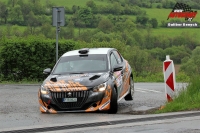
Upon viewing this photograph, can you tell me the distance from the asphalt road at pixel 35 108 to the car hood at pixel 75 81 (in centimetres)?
69

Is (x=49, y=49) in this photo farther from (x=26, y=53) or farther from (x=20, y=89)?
(x=20, y=89)

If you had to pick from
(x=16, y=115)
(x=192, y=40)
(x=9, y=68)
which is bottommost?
(x=192, y=40)

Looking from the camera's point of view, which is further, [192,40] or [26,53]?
[192,40]

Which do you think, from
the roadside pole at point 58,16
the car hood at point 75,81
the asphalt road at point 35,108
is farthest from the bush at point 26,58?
the car hood at point 75,81

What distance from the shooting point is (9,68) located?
2697cm

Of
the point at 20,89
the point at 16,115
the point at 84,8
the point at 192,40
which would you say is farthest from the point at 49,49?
the point at 84,8

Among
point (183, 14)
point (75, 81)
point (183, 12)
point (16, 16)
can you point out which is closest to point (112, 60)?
point (75, 81)

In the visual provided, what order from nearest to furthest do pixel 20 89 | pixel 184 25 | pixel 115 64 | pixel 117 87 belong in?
pixel 117 87
pixel 115 64
pixel 20 89
pixel 184 25

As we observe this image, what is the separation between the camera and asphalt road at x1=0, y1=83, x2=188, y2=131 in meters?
11.2

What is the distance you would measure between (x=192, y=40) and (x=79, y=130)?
383 feet

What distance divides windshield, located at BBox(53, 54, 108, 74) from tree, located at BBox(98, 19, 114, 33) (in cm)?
10587

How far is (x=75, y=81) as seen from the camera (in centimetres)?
1328

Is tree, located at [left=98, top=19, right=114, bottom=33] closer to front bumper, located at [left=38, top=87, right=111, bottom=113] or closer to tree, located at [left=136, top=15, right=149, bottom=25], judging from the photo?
tree, located at [left=136, top=15, right=149, bottom=25]

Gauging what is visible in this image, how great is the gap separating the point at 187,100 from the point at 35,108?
14.0 ft
